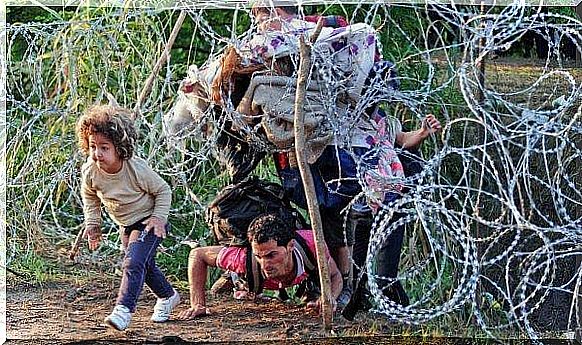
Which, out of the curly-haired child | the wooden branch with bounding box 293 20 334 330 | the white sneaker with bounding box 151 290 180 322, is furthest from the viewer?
the white sneaker with bounding box 151 290 180 322

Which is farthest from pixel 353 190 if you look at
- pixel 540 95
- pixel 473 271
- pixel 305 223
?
pixel 540 95

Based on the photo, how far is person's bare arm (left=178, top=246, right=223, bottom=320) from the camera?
376 cm

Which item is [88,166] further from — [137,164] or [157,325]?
[157,325]

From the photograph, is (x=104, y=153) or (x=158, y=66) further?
(x=158, y=66)

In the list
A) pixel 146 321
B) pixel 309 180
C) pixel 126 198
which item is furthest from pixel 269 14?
pixel 146 321

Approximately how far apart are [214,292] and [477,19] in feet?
4.33

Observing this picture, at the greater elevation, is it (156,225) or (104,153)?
(104,153)

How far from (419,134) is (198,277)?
92 cm

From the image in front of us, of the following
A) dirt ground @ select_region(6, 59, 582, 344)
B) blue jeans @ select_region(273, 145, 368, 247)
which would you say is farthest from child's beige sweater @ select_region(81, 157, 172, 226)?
blue jeans @ select_region(273, 145, 368, 247)

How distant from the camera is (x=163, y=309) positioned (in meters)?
3.75

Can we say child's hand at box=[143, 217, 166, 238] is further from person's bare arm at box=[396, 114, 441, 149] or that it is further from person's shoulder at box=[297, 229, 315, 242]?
person's bare arm at box=[396, 114, 441, 149]

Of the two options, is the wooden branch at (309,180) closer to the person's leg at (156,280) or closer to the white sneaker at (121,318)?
the person's leg at (156,280)

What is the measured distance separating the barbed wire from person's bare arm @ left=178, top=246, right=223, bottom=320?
0.08 meters

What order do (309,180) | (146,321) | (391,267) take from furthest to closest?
(391,267), (146,321), (309,180)
